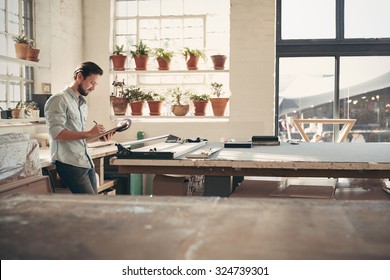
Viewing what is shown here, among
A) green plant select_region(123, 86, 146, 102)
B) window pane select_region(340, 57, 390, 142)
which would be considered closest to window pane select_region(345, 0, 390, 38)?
window pane select_region(340, 57, 390, 142)

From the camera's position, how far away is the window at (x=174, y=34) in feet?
21.3

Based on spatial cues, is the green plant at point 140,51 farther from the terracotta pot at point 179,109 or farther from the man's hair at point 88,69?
the man's hair at point 88,69

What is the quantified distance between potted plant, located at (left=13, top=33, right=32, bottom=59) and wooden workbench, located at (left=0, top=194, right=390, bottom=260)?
12.9 feet

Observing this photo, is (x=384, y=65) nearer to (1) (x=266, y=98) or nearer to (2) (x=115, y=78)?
(1) (x=266, y=98)

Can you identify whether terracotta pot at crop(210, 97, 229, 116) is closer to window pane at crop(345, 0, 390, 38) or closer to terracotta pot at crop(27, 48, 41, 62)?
window pane at crop(345, 0, 390, 38)

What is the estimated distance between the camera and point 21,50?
5.14 meters

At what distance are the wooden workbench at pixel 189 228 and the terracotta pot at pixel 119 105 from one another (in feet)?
15.9

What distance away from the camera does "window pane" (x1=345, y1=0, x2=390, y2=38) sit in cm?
624

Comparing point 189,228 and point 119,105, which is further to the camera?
point 119,105

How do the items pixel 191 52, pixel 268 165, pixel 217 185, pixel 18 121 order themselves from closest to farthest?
pixel 268 165, pixel 217 185, pixel 18 121, pixel 191 52

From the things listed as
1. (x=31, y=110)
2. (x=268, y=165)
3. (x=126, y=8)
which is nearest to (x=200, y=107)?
(x=126, y=8)

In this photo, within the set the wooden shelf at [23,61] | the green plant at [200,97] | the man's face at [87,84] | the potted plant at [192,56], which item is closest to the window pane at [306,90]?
the green plant at [200,97]

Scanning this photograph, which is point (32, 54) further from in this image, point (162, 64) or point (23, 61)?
point (162, 64)

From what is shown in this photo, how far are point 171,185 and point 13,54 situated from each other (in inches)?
111
